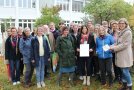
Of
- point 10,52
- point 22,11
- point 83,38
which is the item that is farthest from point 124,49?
point 22,11

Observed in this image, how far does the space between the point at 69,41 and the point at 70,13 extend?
144 feet

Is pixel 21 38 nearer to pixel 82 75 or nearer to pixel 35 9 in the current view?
pixel 82 75

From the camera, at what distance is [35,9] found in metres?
45.9

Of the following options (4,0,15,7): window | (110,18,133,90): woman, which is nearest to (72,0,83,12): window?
(4,0,15,7): window

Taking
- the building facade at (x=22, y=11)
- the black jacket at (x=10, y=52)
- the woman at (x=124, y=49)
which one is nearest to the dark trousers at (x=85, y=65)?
the woman at (x=124, y=49)

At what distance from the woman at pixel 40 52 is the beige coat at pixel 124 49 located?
2.26 meters

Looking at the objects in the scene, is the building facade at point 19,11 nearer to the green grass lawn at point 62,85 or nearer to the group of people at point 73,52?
the green grass lawn at point 62,85

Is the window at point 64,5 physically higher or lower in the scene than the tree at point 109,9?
higher

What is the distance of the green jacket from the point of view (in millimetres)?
9477

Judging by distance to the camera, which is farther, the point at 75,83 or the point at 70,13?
the point at 70,13

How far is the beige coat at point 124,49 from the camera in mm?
8539

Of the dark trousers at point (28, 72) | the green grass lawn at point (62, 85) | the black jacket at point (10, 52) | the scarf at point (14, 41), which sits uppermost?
the scarf at point (14, 41)

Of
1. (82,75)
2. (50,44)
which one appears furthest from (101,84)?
(50,44)

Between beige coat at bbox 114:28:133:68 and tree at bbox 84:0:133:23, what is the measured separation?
782 inches
